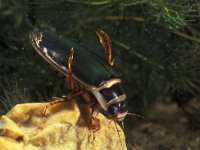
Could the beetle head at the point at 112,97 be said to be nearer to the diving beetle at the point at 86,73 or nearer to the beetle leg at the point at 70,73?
the diving beetle at the point at 86,73

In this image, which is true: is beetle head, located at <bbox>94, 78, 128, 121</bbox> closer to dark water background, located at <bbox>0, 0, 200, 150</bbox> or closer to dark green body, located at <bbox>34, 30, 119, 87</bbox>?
dark green body, located at <bbox>34, 30, 119, 87</bbox>

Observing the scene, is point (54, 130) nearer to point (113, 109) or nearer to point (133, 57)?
point (113, 109)

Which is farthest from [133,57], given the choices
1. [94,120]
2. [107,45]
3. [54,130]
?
[54,130]

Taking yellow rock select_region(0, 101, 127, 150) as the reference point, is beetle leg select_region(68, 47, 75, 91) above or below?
above

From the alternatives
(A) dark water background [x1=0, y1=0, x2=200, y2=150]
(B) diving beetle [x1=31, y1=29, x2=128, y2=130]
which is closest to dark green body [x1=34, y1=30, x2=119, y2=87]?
(B) diving beetle [x1=31, y1=29, x2=128, y2=130]

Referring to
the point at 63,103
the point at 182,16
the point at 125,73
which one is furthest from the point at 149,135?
the point at 63,103
